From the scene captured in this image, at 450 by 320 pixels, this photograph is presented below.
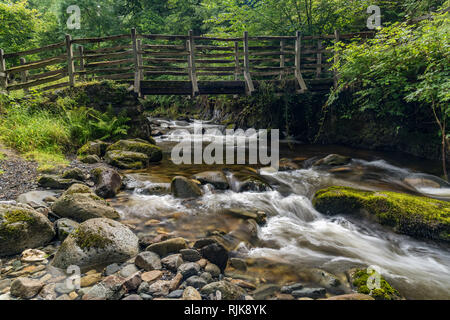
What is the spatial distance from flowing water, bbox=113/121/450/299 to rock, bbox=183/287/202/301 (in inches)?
33.4

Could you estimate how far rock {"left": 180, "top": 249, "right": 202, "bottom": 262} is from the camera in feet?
10.2

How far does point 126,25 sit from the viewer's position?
65.1ft

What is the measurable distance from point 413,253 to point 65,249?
4.82m

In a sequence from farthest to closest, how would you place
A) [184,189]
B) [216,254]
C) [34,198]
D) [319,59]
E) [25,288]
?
[319,59]
[184,189]
[34,198]
[216,254]
[25,288]

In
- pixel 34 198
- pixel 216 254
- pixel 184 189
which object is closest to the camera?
pixel 216 254

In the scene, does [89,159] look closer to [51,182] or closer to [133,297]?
[51,182]

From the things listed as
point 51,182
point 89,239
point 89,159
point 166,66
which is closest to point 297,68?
point 166,66

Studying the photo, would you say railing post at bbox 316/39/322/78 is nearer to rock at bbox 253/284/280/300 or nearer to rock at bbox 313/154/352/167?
rock at bbox 313/154/352/167

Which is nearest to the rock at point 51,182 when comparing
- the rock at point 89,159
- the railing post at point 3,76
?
the rock at point 89,159

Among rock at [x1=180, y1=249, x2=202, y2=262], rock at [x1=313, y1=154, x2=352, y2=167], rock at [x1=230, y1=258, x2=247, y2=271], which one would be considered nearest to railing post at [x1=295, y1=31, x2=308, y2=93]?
rock at [x1=313, y1=154, x2=352, y2=167]

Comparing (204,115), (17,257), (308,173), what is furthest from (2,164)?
(204,115)

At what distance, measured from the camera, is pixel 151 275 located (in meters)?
2.72

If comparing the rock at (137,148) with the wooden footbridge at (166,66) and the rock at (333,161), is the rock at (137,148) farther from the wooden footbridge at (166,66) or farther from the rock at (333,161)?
the rock at (333,161)

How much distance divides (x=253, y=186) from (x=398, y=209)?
295 cm
